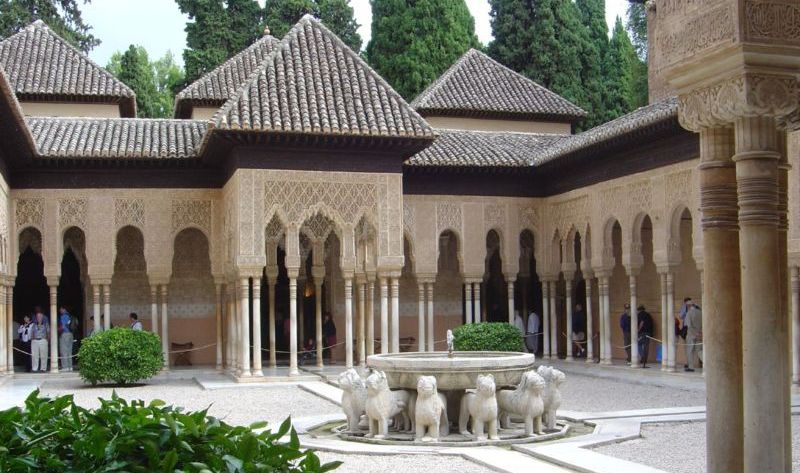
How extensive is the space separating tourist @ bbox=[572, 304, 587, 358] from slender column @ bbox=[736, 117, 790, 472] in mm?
18212

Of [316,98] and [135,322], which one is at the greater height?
[316,98]

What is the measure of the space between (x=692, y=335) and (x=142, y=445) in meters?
16.6

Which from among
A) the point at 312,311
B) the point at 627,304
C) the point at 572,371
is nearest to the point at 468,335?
the point at 572,371

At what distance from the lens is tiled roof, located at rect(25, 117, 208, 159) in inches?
809

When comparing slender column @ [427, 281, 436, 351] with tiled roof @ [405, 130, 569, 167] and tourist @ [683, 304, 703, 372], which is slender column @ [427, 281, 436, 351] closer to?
tiled roof @ [405, 130, 569, 167]

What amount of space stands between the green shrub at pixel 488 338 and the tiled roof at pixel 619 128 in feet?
12.9

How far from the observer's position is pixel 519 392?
35.1ft

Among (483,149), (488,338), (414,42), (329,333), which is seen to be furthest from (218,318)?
(414,42)

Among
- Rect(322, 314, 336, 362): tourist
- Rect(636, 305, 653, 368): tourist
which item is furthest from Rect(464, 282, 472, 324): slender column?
Rect(636, 305, 653, 368): tourist

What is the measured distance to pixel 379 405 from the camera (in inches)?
417

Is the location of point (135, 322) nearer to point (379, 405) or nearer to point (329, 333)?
point (329, 333)

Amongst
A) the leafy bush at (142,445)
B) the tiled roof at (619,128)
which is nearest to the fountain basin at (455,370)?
the tiled roof at (619,128)

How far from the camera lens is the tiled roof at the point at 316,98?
18688mm

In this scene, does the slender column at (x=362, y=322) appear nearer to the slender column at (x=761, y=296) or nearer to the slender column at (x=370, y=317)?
the slender column at (x=370, y=317)
